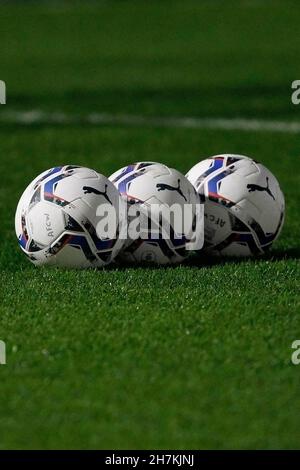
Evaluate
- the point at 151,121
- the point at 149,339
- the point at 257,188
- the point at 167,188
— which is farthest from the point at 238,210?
the point at 151,121

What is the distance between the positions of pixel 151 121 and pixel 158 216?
905cm

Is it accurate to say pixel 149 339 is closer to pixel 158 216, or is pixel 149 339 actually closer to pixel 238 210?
pixel 158 216

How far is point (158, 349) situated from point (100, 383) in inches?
22.1

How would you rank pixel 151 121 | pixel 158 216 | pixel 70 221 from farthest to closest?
pixel 151 121
pixel 158 216
pixel 70 221

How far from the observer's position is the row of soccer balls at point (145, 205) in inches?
294

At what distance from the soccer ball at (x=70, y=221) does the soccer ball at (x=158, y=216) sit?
0.65 feet

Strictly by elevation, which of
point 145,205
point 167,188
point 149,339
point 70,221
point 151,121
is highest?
point 151,121

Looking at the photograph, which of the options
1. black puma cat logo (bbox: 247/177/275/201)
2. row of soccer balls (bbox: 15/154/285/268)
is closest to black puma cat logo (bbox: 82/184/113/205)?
row of soccer balls (bbox: 15/154/285/268)

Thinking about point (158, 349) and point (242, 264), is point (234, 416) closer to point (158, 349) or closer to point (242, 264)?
point (158, 349)

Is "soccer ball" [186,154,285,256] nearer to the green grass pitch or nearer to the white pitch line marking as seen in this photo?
the green grass pitch

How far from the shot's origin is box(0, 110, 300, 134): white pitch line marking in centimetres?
1586

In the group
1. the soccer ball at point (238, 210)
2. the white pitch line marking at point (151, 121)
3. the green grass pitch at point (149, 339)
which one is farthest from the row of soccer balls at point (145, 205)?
the white pitch line marking at point (151, 121)

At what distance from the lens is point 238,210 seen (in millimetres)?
7938

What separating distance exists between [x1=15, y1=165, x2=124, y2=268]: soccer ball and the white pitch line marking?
26.7 feet
